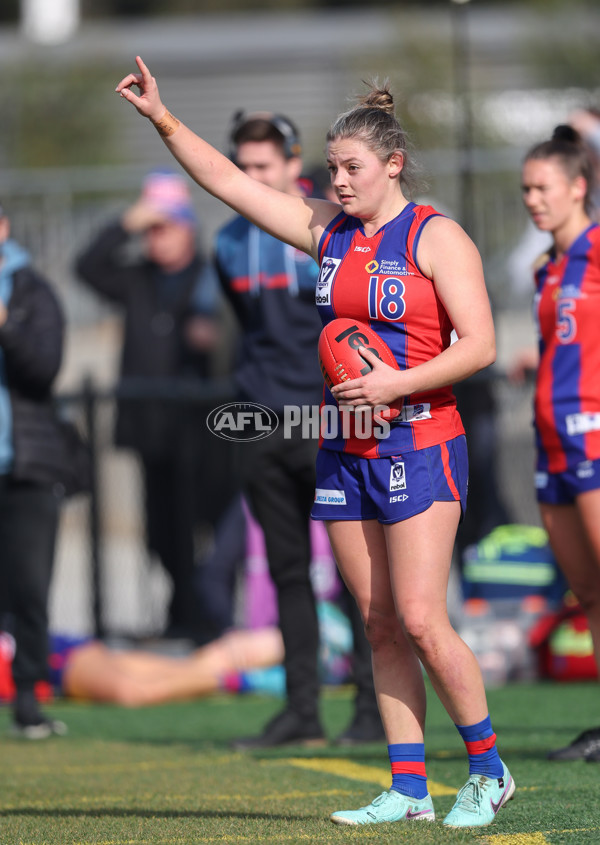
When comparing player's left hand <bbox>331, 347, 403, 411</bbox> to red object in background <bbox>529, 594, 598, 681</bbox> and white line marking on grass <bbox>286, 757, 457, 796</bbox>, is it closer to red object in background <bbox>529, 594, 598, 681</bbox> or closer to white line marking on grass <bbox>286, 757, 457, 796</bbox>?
white line marking on grass <bbox>286, 757, 457, 796</bbox>

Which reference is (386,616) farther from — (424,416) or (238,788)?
(238,788)

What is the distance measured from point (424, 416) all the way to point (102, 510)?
5.48 meters

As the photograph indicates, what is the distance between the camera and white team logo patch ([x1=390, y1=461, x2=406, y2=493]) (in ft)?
13.0

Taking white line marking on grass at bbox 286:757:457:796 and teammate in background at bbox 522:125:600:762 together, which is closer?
white line marking on grass at bbox 286:757:457:796

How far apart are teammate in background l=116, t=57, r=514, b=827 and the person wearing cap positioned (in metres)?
4.95

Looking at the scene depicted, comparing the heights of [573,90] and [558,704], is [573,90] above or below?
above

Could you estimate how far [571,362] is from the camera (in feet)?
17.4

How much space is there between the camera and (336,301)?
4074 millimetres

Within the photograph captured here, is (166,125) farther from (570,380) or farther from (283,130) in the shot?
(570,380)

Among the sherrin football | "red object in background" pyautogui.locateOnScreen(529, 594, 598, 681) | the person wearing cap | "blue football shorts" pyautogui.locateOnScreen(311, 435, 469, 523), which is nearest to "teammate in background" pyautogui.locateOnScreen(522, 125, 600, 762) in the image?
"blue football shorts" pyautogui.locateOnScreen(311, 435, 469, 523)

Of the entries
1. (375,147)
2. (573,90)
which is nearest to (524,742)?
(375,147)

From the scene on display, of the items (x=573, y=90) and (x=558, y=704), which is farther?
(x=573, y=90)

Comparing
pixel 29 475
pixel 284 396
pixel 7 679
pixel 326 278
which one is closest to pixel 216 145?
pixel 7 679

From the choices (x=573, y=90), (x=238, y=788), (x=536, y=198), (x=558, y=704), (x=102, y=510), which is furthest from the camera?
(x=573, y=90)
